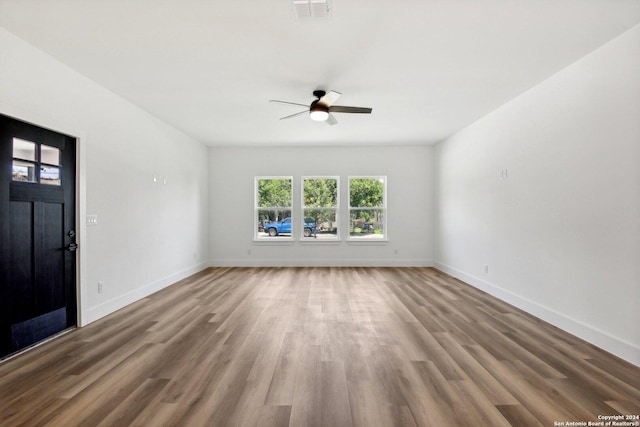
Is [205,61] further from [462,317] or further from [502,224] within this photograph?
[502,224]

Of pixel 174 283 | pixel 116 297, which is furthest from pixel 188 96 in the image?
pixel 174 283

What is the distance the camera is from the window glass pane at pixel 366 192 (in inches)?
286

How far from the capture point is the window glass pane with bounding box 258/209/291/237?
7277 millimetres

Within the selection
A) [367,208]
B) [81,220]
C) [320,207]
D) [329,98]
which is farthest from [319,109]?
[367,208]

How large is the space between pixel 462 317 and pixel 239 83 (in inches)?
151

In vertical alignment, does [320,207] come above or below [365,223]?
above

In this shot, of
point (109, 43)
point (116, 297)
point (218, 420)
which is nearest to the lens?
point (218, 420)

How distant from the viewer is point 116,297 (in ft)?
12.9

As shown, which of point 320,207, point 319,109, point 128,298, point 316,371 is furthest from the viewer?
point 320,207

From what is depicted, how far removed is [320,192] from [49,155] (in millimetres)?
5014

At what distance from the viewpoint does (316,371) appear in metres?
2.40

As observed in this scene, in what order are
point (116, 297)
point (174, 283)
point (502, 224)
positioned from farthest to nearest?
1. point (174, 283)
2. point (502, 224)
3. point (116, 297)

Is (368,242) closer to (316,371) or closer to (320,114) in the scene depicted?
(320,114)

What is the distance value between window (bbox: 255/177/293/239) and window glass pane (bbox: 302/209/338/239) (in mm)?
427
